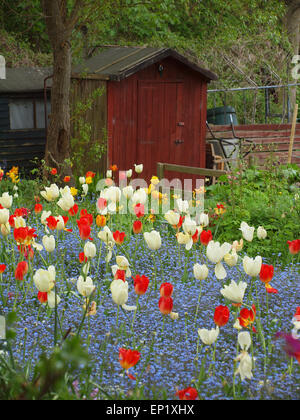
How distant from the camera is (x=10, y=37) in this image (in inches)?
657

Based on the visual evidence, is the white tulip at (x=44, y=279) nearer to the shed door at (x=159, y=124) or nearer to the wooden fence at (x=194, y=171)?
the wooden fence at (x=194, y=171)

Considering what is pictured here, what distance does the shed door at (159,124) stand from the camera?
39.2ft

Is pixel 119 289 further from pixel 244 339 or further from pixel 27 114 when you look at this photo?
pixel 27 114

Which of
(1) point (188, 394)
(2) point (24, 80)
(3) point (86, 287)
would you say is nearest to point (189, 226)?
(3) point (86, 287)

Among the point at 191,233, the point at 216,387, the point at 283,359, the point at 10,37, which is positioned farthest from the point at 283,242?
the point at 10,37

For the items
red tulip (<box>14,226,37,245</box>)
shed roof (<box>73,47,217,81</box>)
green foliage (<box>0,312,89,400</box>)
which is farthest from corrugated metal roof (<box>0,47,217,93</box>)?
green foliage (<box>0,312,89,400</box>)

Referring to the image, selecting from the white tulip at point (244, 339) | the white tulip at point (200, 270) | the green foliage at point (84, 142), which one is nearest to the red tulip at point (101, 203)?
the white tulip at point (200, 270)

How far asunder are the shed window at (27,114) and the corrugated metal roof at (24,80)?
267 mm

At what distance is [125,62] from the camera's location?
1165 cm

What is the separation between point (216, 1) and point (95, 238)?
1665 centimetres

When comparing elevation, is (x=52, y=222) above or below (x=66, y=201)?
below

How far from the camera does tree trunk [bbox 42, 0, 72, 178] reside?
10086 mm

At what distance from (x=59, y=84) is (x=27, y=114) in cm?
232

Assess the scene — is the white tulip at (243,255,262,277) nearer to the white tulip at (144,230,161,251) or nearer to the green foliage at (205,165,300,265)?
the white tulip at (144,230,161,251)
